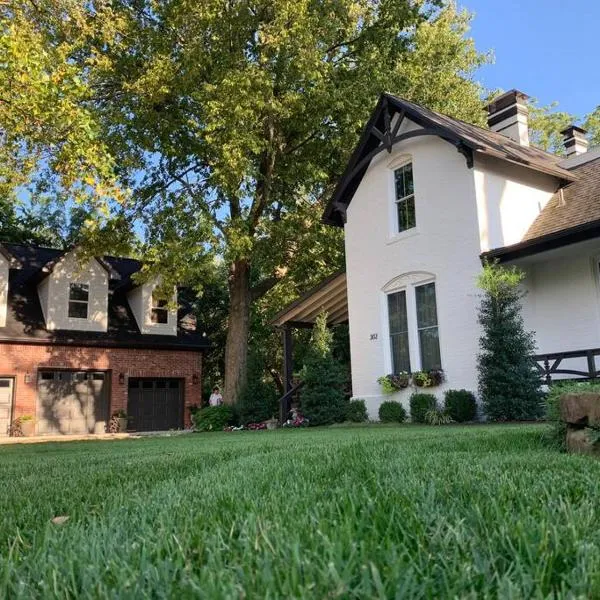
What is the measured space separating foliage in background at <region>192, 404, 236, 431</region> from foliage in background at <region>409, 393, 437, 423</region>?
20.7 ft

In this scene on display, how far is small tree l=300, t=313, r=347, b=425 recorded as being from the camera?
45.9ft

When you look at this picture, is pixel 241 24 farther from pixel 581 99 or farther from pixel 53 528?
pixel 581 99

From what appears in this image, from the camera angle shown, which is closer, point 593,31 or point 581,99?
point 593,31

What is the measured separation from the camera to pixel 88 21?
12.6 meters

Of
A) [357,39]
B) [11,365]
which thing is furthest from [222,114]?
[11,365]

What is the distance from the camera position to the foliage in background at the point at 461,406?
1114cm

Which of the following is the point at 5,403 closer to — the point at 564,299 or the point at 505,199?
the point at 505,199

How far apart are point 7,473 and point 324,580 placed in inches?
163

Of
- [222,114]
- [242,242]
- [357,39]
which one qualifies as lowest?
[242,242]

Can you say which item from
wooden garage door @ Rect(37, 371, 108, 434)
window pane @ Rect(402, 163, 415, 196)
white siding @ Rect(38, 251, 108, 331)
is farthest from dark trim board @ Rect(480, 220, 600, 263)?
wooden garage door @ Rect(37, 371, 108, 434)

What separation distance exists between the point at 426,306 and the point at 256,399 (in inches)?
240

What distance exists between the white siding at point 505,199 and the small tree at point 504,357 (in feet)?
4.39

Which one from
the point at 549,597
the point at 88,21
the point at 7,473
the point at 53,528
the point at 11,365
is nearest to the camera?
the point at 549,597

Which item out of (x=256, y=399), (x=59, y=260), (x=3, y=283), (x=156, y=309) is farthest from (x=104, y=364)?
(x=256, y=399)
